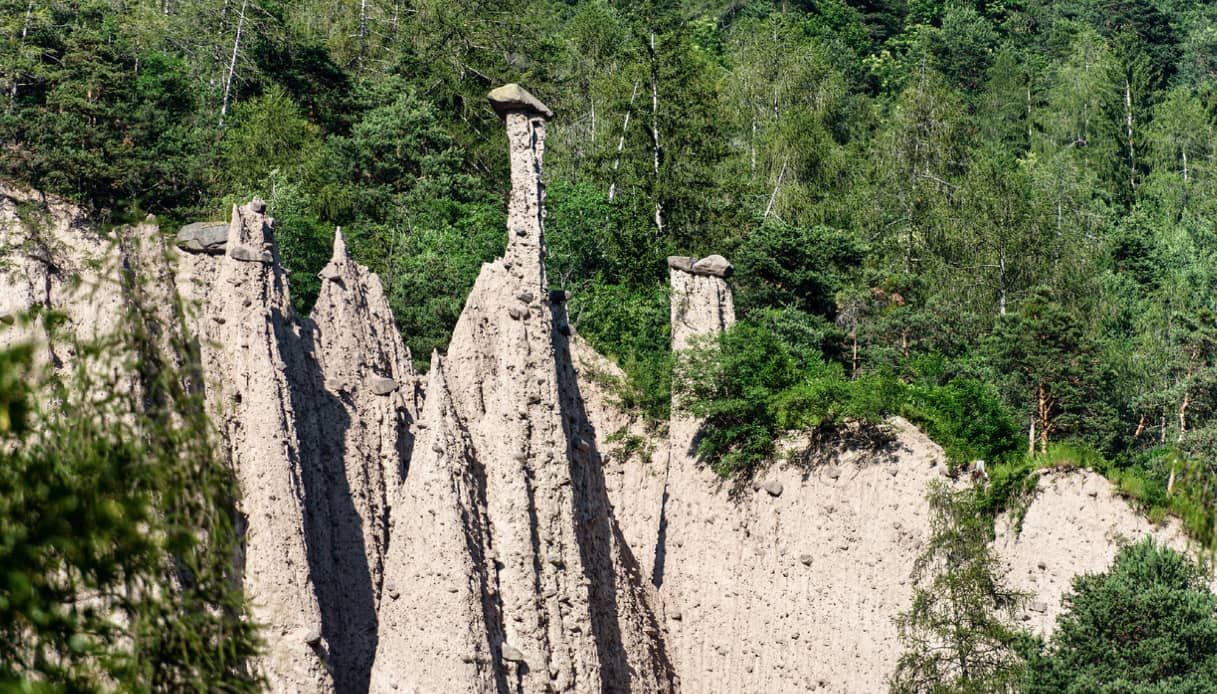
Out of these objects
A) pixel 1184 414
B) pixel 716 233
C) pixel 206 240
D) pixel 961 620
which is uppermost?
pixel 206 240

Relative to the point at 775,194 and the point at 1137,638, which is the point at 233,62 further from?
the point at 1137,638

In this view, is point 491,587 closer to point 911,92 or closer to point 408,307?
point 408,307

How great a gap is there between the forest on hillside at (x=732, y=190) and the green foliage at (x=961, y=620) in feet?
4.85

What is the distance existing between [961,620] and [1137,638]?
230cm

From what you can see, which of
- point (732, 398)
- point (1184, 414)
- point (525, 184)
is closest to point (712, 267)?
point (732, 398)

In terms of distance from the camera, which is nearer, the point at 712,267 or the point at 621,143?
the point at 712,267

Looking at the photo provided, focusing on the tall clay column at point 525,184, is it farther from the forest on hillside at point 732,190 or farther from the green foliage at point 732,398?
the forest on hillside at point 732,190

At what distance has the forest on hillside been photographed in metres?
35.3

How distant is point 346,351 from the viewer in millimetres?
21812

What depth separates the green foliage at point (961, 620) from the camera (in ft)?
71.4

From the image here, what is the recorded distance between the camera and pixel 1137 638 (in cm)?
2084

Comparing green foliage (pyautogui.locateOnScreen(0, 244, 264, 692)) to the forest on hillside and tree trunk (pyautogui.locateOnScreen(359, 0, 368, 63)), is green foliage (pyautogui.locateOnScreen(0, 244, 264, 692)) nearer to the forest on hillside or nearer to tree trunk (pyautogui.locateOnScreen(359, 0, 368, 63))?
the forest on hillside

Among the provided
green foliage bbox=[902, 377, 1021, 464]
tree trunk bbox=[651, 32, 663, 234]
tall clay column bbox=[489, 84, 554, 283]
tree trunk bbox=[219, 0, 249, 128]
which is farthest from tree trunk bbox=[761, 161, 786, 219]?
tall clay column bbox=[489, 84, 554, 283]

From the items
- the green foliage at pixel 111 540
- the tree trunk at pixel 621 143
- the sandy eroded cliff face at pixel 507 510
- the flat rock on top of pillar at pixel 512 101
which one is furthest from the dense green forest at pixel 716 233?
the flat rock on top of pillar at pixel 512 101
